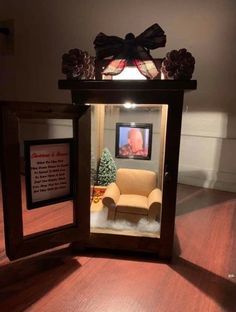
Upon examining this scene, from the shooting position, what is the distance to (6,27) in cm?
336

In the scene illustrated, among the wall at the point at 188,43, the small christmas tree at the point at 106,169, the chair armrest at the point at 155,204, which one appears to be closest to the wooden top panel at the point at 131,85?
the small christmas tree at the point at 106,169

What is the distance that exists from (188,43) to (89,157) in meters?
1.88

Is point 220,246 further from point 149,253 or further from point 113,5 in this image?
point 113,5

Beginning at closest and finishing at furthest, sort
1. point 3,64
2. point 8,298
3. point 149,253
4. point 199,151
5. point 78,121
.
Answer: point 8,298, point 78,121, point 149,253, point 199,151, point 3,64

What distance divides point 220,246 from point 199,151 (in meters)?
1.35

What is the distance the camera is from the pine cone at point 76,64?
1.23 meters

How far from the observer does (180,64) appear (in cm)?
116

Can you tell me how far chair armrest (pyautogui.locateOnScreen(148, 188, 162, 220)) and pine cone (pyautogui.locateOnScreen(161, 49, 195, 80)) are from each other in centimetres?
57

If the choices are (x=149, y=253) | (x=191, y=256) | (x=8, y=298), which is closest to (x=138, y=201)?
(x=149, y=253)

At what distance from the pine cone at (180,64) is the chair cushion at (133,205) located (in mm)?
655

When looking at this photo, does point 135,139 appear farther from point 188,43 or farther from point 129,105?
point 188,43

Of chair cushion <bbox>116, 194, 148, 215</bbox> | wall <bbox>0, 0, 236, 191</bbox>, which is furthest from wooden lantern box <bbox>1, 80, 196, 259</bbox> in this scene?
wall <bbox>0, 0, 236, 191</bbox>

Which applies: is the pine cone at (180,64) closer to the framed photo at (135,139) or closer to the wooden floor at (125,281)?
the framed photo at (135,139)

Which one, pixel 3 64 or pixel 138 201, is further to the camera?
pixel 3 64
